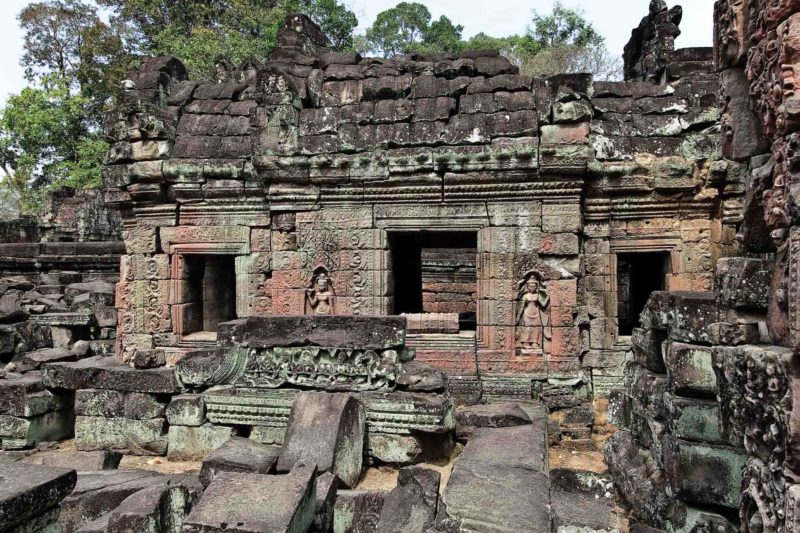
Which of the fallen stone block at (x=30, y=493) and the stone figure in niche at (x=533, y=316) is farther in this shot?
the stone figure in niche at (x=533, y=316)

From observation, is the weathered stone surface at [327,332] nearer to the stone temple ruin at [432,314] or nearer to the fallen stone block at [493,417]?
the stone temple ruin at [432,314]

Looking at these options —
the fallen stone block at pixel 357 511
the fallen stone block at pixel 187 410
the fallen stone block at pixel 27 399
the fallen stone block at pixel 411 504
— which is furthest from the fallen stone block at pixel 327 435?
the fallen stone block at pixel 27 399

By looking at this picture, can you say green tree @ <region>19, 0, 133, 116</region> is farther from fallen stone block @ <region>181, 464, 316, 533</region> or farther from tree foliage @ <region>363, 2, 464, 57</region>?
fallen stone block @ <region>181, 464, 316, 533</region>

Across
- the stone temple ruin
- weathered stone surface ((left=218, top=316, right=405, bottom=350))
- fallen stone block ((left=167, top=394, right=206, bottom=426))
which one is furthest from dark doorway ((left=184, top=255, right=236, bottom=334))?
weathered stone surface ((left=218, top=316, right=405, bottom=350))

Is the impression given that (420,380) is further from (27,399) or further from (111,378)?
(27,399)

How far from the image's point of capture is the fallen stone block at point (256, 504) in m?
2.79

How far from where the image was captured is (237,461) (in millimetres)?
3766

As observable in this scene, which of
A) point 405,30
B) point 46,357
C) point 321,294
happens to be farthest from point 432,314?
point 405,30

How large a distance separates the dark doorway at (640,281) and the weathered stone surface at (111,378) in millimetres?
6599

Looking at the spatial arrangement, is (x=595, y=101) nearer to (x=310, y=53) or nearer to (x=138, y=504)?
(x=310, y=53)

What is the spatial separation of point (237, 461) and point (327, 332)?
138 cm

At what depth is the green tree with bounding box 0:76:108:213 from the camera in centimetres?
2172

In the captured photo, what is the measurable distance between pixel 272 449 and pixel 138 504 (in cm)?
106

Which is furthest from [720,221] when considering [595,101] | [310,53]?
[310,53]
